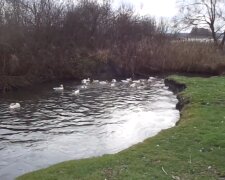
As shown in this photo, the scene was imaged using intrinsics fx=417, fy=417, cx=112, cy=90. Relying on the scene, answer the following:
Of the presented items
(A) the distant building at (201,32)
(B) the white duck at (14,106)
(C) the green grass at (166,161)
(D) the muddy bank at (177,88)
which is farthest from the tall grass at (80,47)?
(C) the green grass at (166,161)

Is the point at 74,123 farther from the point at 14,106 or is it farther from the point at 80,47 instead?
the point at 80,47

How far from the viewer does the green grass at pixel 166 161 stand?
10.6m

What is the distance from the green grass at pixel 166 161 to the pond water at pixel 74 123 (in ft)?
6.44

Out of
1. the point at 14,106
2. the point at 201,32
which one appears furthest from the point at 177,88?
the point at 201,32

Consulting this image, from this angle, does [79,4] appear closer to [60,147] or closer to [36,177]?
[60,147]

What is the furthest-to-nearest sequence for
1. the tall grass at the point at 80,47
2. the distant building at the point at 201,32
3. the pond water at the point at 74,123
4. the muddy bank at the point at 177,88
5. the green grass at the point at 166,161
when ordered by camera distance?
the distant building at the point at 201,32 → the tall grass at the point at 80,47 → the muddy bank at the point at 177,88 → the pond water at the point at 74,123 → the green grass at the point at 166,161

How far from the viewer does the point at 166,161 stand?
37.9 feet

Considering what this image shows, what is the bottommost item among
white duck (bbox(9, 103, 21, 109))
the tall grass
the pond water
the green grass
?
the pond water

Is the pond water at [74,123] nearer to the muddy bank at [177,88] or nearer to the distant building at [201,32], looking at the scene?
the muddy bank at [177,88]

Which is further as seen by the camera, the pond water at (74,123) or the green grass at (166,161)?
the pond water at (74,123)

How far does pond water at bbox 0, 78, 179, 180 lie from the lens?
1476 cm

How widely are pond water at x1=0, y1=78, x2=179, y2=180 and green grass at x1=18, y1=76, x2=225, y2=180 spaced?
77.3 inches

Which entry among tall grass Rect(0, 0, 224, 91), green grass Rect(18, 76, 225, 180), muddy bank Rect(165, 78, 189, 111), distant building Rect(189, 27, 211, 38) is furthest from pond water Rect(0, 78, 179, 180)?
distant building Rect(189, 27, 211, 38)

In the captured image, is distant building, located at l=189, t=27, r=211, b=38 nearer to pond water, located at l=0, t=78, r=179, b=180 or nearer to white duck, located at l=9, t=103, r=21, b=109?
pond water, located at l=0, t=78, r=179, b=180
